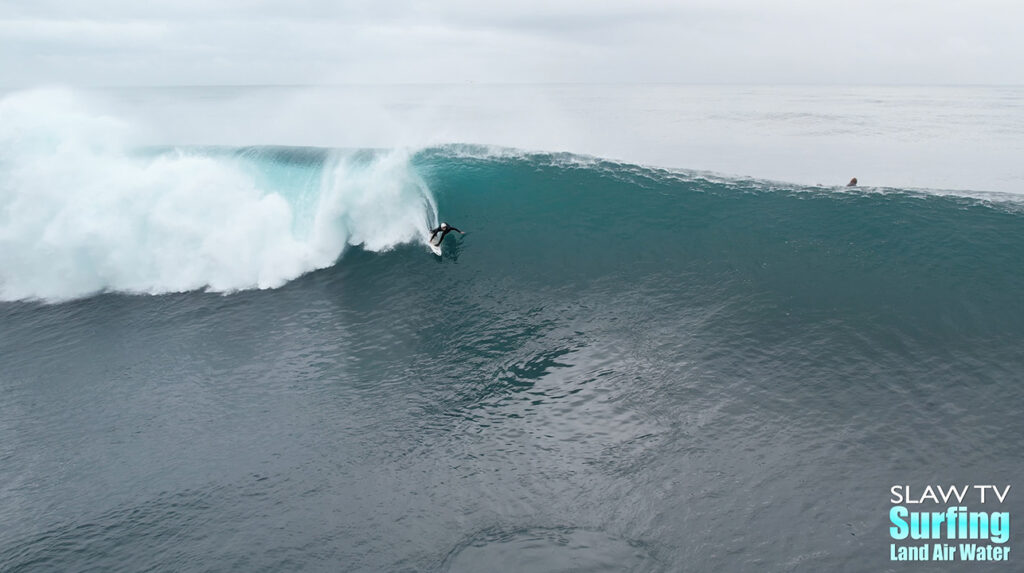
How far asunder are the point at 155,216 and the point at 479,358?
17.9m

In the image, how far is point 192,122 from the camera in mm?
61844

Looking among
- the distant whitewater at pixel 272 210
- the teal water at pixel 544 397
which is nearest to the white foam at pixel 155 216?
the distant whitewater at pixel 272 210

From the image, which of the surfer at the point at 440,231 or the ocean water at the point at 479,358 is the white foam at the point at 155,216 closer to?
the ocean water at the point at 479,358

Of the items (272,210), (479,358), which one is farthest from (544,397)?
(272,210)

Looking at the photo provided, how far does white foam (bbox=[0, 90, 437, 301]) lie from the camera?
78.9 feet

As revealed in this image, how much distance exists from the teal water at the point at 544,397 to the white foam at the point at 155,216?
0.73 metres

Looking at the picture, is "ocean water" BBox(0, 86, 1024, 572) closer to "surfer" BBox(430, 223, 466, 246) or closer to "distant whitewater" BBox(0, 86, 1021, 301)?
"distant whitewater" BBox(0, 86, 1021, 301)

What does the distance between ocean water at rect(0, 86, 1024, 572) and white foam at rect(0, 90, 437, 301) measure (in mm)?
137

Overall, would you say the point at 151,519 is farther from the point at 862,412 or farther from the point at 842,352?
the point at 842,352

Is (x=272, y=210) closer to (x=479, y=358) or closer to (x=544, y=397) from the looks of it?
(x=479, y=358)

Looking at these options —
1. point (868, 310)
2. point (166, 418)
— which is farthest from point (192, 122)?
point (868, 310)

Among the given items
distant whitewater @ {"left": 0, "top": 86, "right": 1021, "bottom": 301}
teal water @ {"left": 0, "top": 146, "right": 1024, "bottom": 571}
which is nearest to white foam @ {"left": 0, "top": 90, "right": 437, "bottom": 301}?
distant whitewater @ {"left": 0, "top": 86, "right": 1021, "bottom": 301}

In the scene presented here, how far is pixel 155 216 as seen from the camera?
25.6 metres

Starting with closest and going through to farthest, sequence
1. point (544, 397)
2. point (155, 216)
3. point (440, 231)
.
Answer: point (544, 397) < point (440, 231) < point (155, 216)
